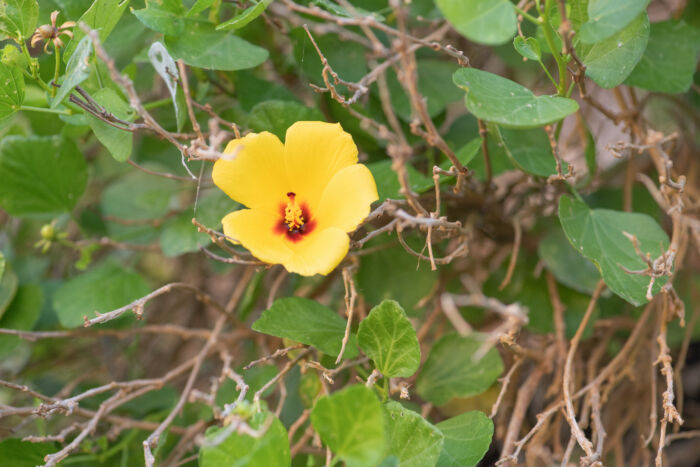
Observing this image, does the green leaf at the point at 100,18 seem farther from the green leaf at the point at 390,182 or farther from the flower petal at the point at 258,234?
the green leaf at the point at 390,182

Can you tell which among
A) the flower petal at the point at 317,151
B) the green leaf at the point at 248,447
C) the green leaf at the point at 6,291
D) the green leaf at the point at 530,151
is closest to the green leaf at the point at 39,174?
the green leaf at the point at 6,291

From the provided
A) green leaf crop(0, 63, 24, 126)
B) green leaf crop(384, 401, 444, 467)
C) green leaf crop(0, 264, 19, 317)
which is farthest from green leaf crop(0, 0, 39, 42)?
green leaf crop(384, 401, 444, 467)

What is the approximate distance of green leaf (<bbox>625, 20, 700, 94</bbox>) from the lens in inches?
38.0

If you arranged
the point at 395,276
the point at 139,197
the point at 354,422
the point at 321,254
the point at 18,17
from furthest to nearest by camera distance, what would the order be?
the point at 139,197, the point at 395,276, the point at 18,17, the point at 321,254, the point at 354,422

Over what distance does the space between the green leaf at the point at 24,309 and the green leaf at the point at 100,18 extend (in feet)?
1.55

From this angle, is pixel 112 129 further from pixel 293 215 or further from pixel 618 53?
pixel 618 53

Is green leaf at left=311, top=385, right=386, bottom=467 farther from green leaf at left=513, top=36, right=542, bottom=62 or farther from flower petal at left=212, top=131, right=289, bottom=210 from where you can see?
green leaf at left=513, top=36, right=542, bottom=62

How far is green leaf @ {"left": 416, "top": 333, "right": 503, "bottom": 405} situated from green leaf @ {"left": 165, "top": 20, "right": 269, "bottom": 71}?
1.66ft

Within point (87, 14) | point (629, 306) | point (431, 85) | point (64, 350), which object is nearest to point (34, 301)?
point (64, 350)

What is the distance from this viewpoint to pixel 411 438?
72 centimetres

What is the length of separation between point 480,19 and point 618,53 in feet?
0.85

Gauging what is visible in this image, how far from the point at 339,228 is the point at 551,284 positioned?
552 millimetres

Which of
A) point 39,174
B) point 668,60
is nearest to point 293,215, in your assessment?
point 39,174

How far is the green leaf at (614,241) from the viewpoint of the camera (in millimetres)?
809
